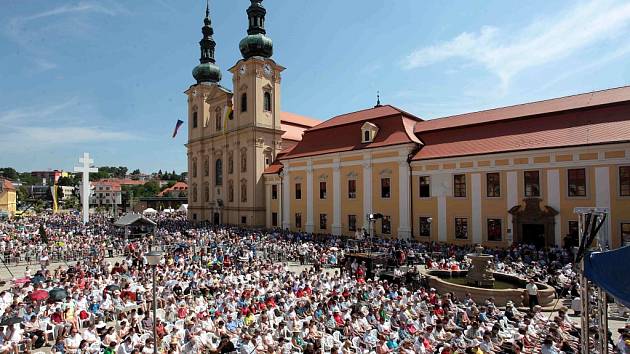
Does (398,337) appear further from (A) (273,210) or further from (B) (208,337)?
(A) (273,210)

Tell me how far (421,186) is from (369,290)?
15880 millimetres

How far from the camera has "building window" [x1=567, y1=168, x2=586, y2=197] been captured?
21.8 m

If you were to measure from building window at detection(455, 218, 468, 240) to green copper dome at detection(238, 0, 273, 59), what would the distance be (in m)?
28.8

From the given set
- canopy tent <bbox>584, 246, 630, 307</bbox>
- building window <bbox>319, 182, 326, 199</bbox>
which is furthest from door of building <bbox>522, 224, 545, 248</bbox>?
canopy tent <bbox>584, 246, 630, 307</bbox>

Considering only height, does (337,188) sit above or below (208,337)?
above

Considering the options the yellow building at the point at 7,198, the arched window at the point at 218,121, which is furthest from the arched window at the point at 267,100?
the yellow building at the point at 7,198

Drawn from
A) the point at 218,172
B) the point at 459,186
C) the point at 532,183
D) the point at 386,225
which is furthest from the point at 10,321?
the point at 218,172

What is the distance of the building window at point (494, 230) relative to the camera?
2442 cm

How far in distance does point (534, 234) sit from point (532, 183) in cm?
309

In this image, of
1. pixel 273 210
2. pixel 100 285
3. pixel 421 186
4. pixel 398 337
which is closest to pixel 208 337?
pixel 398 337

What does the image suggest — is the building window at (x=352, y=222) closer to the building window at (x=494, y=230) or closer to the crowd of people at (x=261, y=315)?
the building window at (x=494, y=230)

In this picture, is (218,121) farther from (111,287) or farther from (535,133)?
(111,287)

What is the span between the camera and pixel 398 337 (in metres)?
9.54

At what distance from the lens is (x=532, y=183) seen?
23422mm
